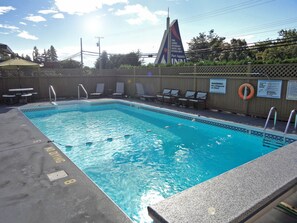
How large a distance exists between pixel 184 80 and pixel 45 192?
8057mm

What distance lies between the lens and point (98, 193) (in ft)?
8.21

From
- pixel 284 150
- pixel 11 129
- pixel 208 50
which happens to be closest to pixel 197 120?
pixel 284 150

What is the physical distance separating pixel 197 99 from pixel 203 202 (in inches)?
289

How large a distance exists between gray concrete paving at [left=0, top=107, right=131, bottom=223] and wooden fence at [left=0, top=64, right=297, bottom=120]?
6.20m

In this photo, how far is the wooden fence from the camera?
659 cm

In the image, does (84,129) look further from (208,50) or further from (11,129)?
(208,50)

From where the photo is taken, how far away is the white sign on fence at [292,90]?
6.09m

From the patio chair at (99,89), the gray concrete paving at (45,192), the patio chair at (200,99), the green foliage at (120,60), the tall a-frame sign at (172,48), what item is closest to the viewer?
the gray concrete paving at (45,192)

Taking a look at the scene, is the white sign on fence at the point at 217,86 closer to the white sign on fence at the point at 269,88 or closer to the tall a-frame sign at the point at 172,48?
the white sign on fence at the point at 269,88

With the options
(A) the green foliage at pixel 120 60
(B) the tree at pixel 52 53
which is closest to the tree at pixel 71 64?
(A) the green foliage at pixel 120 60

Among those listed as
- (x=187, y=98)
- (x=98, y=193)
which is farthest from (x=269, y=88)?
(x=98, y=193)

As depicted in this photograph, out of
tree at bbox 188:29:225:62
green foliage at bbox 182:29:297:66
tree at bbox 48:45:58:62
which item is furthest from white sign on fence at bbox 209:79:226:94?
tree at bbox 48:45:58:62

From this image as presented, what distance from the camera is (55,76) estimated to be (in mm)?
12383

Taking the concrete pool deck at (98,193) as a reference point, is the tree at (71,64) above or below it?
above
